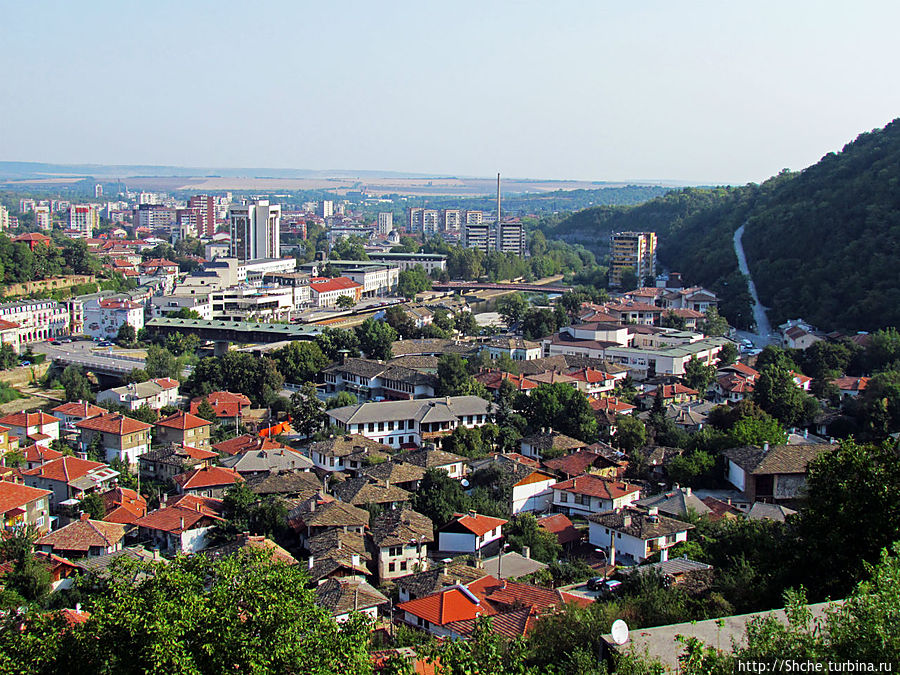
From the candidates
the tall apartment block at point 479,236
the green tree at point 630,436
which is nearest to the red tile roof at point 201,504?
the green tree at point 630,436

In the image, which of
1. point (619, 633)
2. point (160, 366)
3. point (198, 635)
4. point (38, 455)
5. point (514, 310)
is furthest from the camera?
point (514, 310)

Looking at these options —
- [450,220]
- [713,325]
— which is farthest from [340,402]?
[450,220]

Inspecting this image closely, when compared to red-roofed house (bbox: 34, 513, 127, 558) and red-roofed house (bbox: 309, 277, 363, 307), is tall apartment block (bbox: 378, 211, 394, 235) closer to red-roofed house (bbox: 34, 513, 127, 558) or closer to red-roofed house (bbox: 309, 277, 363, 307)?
red-roofed house (bbox: 309, 277, 363, 307)

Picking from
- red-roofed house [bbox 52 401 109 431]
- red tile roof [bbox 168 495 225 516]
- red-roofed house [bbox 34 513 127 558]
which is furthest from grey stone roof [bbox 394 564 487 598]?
red-roofed house [bbox 52 401 109 431]

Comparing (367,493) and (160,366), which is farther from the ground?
(367,493)

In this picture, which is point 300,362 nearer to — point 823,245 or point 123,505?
point 123,505

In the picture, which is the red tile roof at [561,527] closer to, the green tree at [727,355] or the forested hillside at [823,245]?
the green tree at [727,355]

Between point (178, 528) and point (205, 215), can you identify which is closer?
point (178, 528)
